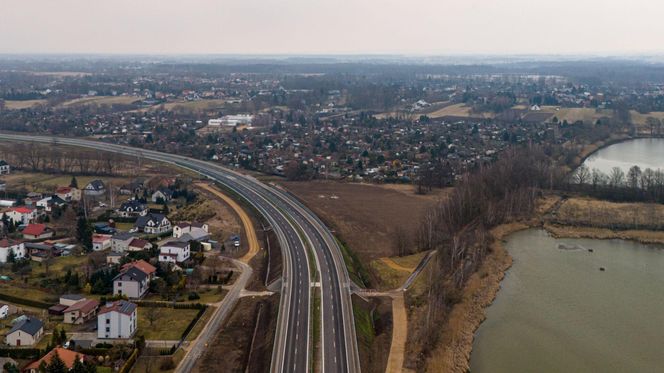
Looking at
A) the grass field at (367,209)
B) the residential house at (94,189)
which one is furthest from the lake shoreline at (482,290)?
the residential house at (94,189)

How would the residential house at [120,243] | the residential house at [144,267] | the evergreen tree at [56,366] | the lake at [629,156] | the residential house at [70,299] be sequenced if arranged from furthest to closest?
1. the lake at [629,156]
2. the residential house at [120,243]
3. the residential house at [144,267]
4. the residential house at [70,299]
5. the evergreen tree at [56,366]

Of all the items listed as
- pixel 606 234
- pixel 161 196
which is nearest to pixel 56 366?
pixel 161 196

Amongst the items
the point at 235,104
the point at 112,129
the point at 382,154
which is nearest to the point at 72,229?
the point at 382,154

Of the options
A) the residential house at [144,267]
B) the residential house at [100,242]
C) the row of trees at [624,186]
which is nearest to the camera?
the residential house at [144,267]

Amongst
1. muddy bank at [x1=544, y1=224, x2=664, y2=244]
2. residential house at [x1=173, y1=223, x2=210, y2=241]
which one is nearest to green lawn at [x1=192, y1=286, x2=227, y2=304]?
residential house at [x1=173, y1=223, x2=210, y2=241]

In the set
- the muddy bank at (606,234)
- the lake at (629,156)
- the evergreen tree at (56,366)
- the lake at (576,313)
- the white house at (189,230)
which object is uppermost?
the lake at (629,156)

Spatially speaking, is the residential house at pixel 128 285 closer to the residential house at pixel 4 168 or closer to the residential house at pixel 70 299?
the residential house at pixel 70 299
